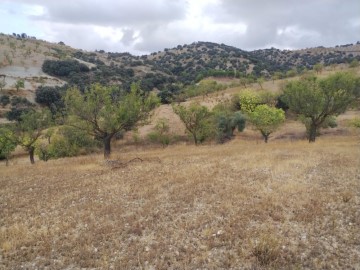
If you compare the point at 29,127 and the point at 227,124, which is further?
the point at 227,124

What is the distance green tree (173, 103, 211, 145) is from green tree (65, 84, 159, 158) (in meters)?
14.5

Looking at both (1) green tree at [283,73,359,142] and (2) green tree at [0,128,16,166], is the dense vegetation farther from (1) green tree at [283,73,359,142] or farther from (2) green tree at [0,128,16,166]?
(1) green tree at [283,73,359,142]

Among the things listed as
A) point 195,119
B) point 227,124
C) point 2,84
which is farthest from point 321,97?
point 2,84

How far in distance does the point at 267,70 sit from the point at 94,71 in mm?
71318

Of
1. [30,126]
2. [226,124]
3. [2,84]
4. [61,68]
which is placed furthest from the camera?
[61,68]

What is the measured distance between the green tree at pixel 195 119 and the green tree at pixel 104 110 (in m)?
14.5

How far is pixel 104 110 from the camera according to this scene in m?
27.8

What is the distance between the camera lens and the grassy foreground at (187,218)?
32.5 feet

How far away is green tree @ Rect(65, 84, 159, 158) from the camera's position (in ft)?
90.3

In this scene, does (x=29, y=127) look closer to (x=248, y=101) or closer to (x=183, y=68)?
(x=248, y=101)

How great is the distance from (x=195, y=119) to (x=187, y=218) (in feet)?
110

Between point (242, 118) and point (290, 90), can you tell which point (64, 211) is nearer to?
point (290, 90)

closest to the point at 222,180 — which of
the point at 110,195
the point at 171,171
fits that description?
the point at 171,171

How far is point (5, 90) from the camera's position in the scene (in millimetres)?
91062
